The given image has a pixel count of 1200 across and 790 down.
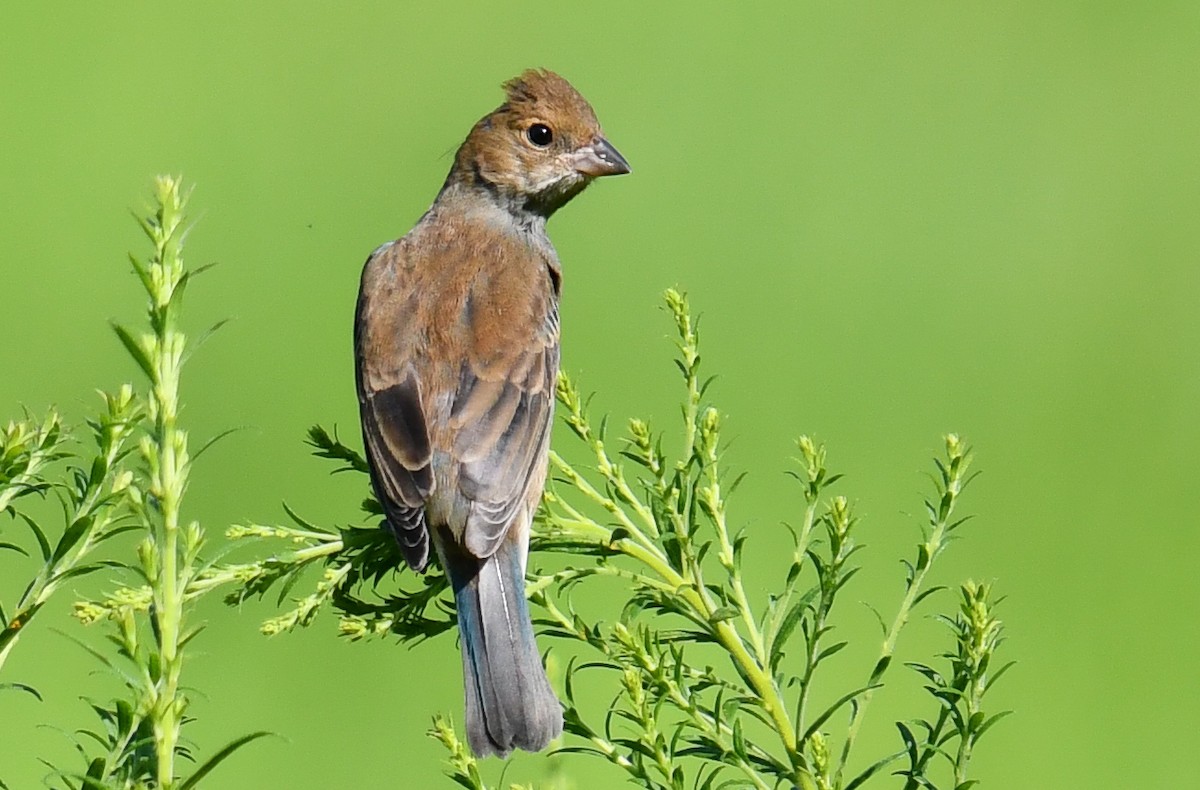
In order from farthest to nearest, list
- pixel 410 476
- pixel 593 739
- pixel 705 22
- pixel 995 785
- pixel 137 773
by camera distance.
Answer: pixel 705 22, pixel 995 785, pixel 410 476, pixel 593 739, pixel 137 773

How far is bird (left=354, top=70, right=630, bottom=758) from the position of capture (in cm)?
327

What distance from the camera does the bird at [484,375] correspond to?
327cm

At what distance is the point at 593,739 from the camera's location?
2.07 metres

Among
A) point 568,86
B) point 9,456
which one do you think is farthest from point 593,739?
point 568,86

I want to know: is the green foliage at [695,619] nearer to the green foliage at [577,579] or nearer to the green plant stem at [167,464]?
the green foliage at [577,579]

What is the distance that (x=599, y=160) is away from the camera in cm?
496

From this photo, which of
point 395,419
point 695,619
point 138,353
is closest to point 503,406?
point 395,419

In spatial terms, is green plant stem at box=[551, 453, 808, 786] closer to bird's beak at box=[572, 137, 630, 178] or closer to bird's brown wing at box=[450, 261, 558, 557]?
bird's brown wing at box=[450, 261, 558, 557]

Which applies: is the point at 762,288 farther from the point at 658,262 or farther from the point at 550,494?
the point at 550,494

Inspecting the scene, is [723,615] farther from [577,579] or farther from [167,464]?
[167,464]

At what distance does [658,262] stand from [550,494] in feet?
20.6

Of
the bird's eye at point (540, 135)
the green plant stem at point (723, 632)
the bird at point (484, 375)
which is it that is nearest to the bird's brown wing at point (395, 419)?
the bird at point (484, 375)

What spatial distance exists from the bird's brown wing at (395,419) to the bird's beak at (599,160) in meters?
0.95

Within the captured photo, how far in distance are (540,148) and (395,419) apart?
4.92 ft
